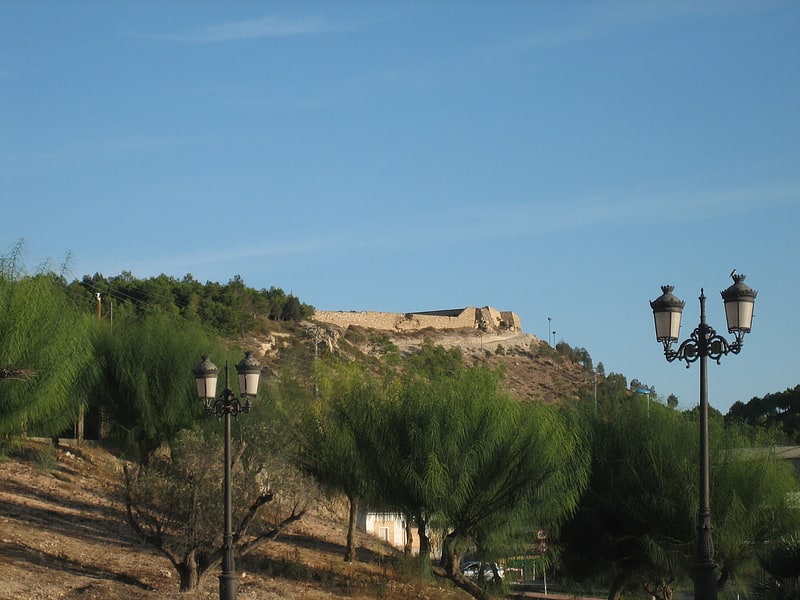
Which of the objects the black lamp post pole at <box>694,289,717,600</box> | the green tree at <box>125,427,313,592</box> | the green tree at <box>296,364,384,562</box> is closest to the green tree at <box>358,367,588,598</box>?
the green tree at <box>296,364,384,562</box>

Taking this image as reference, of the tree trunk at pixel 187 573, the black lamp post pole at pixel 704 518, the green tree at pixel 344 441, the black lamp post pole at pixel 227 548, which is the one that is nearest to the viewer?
the black lamp post pole at pixel 704 518

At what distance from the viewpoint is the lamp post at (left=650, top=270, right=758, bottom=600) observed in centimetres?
1163

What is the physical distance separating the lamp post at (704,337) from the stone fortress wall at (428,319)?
8513cm

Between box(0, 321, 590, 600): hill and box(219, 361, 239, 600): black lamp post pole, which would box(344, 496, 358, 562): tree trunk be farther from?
Answer: box(219, 361, 239, 600): black lamp post pole

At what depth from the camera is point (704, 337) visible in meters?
12.1

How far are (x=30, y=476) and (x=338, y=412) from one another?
8.71m

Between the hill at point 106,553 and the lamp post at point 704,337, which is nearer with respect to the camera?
the lamp post at point 704,337

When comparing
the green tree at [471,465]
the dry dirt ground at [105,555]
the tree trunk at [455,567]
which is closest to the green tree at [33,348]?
the dry dirt ground at [105,555]

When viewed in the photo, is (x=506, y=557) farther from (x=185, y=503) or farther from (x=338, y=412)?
(x=185, y=503)

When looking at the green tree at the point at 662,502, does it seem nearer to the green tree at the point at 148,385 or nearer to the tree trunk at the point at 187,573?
the tree trunk at the point at 187,573

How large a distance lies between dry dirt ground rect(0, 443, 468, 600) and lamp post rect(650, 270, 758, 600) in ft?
34.8

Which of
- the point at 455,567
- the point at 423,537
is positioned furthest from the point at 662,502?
the point at 423,537

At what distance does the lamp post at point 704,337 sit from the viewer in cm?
1163

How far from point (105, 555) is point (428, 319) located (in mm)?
95231
